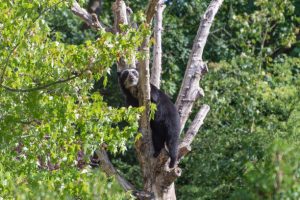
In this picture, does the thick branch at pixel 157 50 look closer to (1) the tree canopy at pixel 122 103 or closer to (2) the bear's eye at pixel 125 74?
(2) the bear's eye at pixel 125 74

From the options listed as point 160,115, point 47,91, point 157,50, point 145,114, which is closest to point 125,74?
point 157,50

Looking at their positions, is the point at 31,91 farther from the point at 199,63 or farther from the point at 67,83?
the point at 199,63

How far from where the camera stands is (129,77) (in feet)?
28.4

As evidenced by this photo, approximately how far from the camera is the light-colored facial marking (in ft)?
27.9

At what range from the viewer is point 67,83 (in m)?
6.08

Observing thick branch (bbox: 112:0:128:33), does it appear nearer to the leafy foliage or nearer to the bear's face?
the bear's face

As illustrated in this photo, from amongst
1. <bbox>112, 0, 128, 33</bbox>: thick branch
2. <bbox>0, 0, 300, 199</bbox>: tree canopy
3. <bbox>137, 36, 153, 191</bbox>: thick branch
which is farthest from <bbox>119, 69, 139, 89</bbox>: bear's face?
<bbox>137, 36, 153, 191</bbox>: thick branch

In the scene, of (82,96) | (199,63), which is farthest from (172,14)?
(82,96)

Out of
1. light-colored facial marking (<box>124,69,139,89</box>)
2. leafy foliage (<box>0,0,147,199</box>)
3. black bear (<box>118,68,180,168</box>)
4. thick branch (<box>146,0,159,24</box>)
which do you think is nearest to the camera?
leafy foliage (<box>0,0,147,199</box>)

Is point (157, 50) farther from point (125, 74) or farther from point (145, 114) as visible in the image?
point (145, 114)

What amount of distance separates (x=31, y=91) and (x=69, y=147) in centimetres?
55

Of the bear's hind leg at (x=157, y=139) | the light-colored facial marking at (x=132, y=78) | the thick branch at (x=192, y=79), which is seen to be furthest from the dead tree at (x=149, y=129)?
the bear's hind leg at (x=157, y=139)

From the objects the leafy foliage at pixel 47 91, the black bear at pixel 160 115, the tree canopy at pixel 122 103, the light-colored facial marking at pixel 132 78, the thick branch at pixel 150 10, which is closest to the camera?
the tree canopy at pixel 122 103

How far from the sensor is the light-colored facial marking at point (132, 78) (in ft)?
27.9
